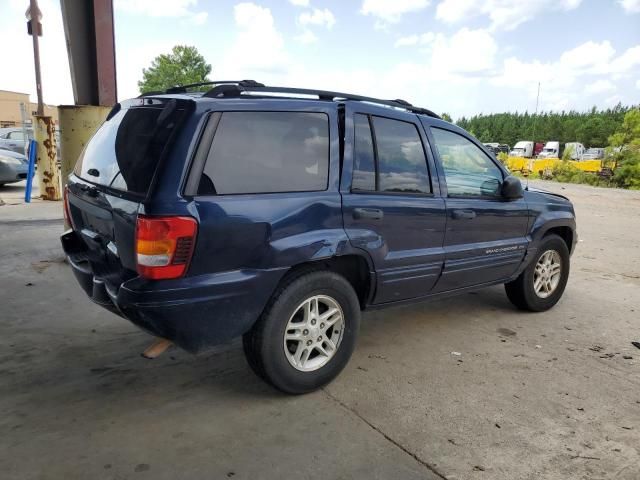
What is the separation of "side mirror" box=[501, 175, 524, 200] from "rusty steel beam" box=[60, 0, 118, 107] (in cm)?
528

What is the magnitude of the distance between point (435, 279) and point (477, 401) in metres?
0.96

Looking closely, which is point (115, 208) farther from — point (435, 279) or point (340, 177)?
point (435, 279)

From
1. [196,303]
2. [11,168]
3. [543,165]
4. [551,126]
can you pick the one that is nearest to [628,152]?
[543,165]

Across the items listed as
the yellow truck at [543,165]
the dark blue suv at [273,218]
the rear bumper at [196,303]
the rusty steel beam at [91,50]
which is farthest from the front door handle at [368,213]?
the yellow truck at [543,165]

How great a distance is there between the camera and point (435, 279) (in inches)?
147

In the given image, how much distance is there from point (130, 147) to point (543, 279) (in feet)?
12.7

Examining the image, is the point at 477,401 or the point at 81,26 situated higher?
the point at 81,26

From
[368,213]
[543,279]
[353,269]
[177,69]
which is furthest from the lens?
[177,69]

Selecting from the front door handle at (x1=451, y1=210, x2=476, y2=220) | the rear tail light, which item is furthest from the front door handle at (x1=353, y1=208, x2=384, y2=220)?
the rear tail light

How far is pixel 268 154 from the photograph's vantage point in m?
2.87

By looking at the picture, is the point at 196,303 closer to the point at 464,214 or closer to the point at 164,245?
the point at 164,245

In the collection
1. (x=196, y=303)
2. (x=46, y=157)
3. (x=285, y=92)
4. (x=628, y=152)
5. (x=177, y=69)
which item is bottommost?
(x=196, y=303)

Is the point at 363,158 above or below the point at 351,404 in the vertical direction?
above

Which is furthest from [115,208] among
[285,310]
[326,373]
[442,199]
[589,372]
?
[589,372]
